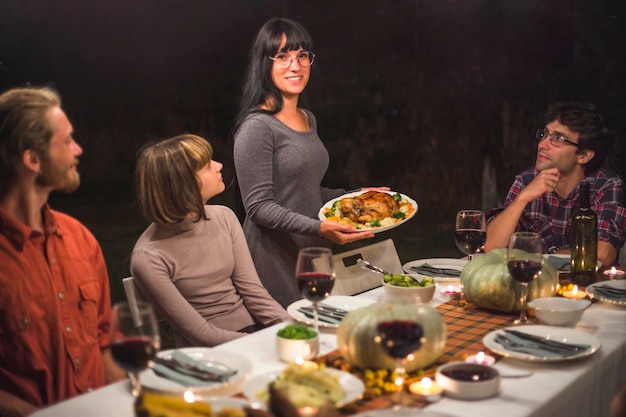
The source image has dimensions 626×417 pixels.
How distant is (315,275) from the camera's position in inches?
74.2

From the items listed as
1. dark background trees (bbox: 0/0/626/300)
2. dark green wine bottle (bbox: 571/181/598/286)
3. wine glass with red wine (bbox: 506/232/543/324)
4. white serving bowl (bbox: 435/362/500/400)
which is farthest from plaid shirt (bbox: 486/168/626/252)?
dark background trees (bbox: 0/0/626/300)

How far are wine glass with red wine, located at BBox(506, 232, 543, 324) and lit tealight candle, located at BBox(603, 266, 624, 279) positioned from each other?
725 millimetres

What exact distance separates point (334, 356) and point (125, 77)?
450 cm

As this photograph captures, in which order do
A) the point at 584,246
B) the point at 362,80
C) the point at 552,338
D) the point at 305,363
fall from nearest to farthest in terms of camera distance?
the point at 305,363 < the point at 552,338 < the point at 584,246 < the point at 362,80

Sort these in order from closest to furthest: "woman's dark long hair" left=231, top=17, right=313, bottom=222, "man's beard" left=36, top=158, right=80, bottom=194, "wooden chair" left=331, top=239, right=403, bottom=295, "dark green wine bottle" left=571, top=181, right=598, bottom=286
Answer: "man's beard" left=36, top=158, right=80, bottom=194
"dark green wine bottle" left=571, top=181, right=598, bottom=286
"wooden chair" left=331, top=239, right=403, bottom=295
"woman's dark long hair" left=231, top=17, right=313, bottom=222

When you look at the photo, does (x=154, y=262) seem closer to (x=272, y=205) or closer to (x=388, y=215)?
(x=272, y=205)

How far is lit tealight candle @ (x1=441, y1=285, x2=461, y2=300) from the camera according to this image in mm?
2473

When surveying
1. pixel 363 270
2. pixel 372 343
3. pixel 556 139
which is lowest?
pixel 363 270

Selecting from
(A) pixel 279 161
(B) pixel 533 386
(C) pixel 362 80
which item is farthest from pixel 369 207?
(C) pixel 362 80

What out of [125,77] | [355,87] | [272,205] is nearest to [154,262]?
[272,205]

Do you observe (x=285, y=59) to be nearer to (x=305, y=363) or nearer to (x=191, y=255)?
(x=191, y=255)

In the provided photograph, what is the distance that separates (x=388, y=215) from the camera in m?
3.11

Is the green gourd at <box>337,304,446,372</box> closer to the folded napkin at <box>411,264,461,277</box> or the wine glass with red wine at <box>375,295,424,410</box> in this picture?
the wine glass with red wine at <box>375,295,424,410</box>

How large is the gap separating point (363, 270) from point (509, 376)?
4.04 ft
